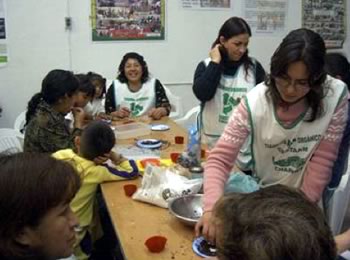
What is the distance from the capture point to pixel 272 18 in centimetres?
487

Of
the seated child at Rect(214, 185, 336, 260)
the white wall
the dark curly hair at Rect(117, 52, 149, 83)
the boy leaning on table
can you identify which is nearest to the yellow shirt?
the boy leaning on table

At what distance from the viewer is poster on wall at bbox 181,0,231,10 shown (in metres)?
4.56

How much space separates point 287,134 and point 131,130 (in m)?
1.67

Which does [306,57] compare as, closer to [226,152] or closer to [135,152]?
[226,152]

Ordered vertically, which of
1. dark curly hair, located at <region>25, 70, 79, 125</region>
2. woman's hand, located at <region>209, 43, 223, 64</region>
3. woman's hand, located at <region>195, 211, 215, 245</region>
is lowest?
woman's hand, located at <region>195, 211, 215, 245</region>

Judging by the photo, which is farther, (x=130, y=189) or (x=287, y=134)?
(x=130, y=189)

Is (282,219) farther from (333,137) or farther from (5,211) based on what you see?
(333,137)

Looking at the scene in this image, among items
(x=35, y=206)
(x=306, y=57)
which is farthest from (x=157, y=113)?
(x=35, y=206)

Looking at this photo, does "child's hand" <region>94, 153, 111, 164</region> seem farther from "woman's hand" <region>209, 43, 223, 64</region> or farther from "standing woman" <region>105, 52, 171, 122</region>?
"standing woman" <region>105, 52, 171, 122</region>

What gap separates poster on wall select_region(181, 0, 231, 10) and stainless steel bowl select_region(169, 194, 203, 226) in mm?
3196

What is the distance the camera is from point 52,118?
2586 millimetres

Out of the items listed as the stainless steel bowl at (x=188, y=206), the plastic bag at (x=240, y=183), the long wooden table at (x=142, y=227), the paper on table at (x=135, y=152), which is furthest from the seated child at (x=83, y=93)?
the plastic bag at (x=240, y=183)

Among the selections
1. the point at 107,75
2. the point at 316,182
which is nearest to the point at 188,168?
the point at 316,182

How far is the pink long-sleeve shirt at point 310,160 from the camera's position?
1528 millimetres
